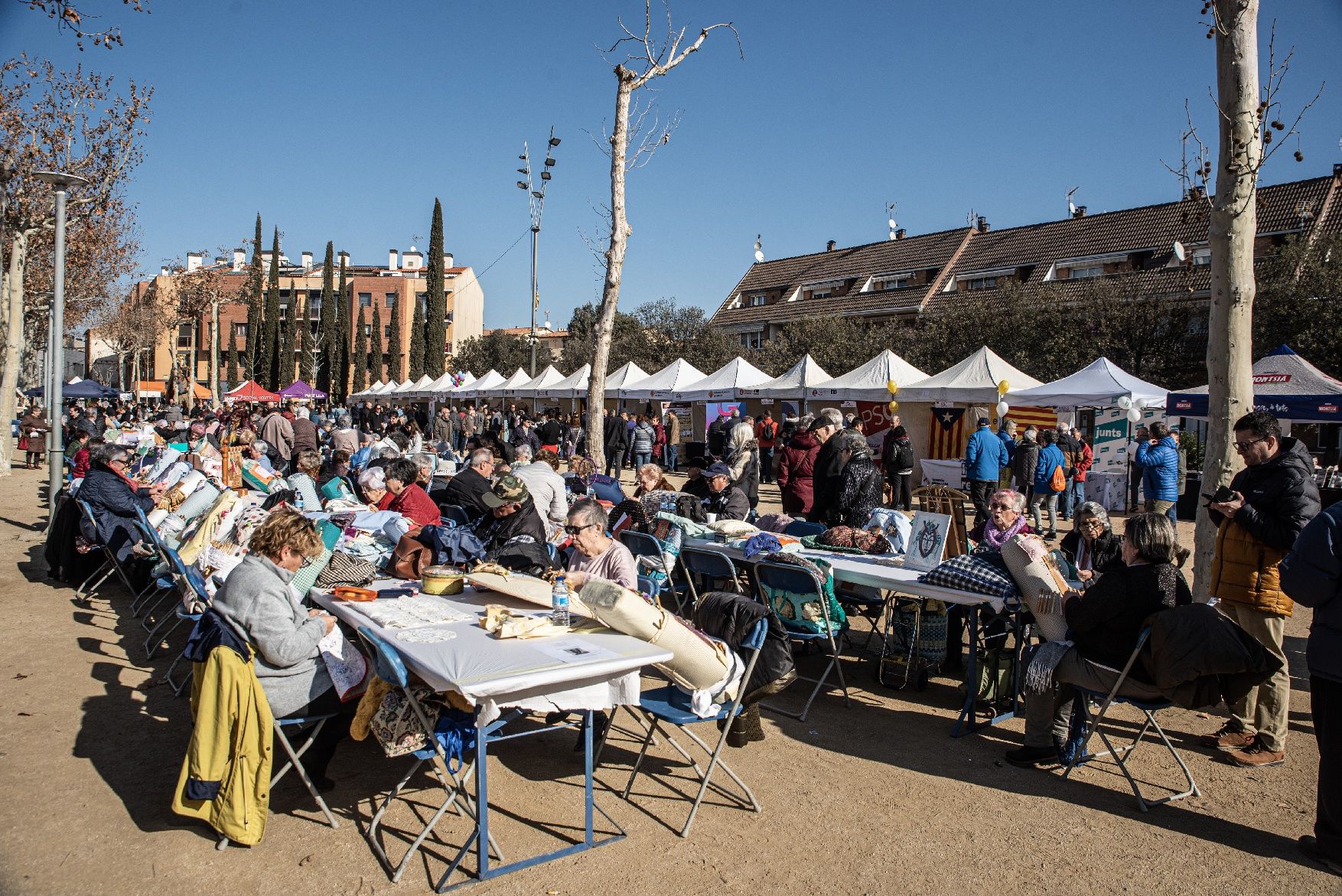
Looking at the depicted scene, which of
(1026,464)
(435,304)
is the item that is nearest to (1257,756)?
(1026,464)

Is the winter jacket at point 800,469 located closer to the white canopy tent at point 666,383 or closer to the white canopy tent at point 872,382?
the white canopy tent at point 872,382

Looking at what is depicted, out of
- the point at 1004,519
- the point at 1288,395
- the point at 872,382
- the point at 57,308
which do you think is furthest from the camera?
the point at 872,382

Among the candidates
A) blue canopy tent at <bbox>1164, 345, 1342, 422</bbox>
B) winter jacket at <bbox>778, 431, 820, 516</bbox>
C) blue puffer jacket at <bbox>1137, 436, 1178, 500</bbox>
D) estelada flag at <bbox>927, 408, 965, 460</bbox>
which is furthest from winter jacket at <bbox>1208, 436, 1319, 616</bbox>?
estelada flag at <bbox>927, 408, 965, 460</bbox>

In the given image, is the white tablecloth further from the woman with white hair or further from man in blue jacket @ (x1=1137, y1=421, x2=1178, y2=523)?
man in blue jacket @ (x1=1137, y1=421, x2=1178, y2=523)

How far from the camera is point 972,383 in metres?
15.0

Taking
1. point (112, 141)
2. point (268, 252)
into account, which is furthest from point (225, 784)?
point (268, 252)

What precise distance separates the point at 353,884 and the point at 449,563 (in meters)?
2.31

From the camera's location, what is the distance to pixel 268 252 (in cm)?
7194

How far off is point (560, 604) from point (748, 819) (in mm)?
1159

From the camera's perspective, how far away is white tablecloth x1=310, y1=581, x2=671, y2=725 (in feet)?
9.76

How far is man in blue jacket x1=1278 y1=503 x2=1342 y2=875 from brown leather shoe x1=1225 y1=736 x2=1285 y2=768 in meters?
0.89

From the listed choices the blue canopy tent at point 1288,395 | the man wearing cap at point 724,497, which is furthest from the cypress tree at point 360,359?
the man wearing cap at point 724,497

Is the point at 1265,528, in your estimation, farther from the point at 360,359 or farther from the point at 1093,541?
the point at 360,359

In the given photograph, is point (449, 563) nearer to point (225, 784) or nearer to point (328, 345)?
point (225, 784)
